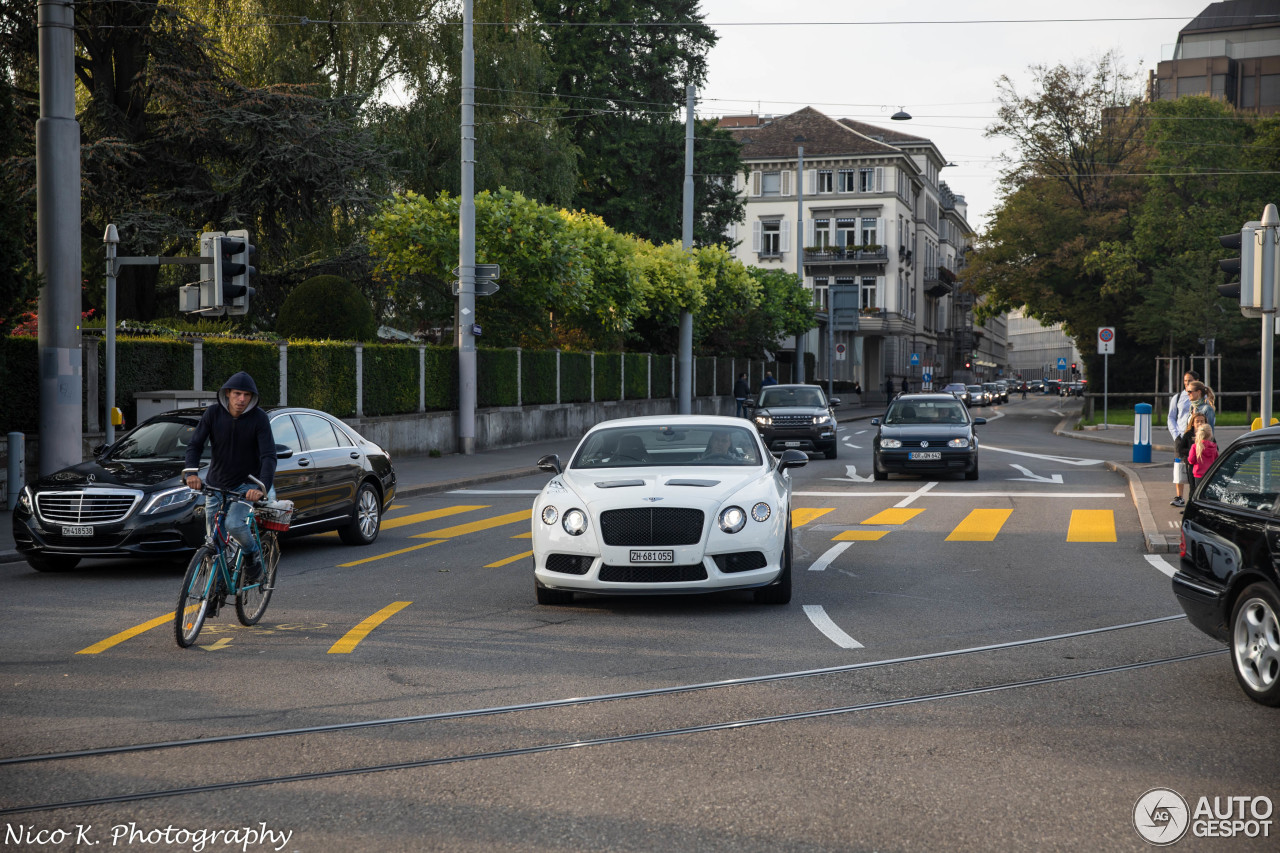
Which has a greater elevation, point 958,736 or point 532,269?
point 532,269

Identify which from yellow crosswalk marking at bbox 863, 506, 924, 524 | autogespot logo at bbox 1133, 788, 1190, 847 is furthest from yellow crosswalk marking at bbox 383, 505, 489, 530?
autogespot logo at bbox 1133, 788, 1190, 847

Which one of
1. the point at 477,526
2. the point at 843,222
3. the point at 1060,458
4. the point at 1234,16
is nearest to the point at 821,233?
the point at 843,222

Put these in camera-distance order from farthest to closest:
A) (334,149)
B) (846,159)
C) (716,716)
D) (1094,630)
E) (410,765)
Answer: (846,159)
(334,149)
(1094,630)
(716,716)
(410,765)

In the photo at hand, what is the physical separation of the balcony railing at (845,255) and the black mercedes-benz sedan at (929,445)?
218 feet

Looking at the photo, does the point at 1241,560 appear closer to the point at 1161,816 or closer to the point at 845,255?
the point at 1161,816

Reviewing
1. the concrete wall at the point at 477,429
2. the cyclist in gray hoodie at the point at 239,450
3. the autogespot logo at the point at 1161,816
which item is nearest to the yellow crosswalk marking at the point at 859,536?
the cyclist in gray hoodie at the point at 239,450

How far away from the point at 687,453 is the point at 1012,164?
182 feet

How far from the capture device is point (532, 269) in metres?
31.2

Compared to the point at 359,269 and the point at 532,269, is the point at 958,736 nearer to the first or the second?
the point at 532,269

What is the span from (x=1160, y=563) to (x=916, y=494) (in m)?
8.02

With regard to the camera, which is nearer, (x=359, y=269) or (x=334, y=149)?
(x=334, y=149)

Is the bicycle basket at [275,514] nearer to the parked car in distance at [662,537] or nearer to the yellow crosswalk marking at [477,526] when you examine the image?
the parked car in distance at [662,537]

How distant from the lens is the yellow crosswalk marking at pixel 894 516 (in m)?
16.1

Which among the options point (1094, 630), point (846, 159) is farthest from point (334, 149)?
point (846, 159)
